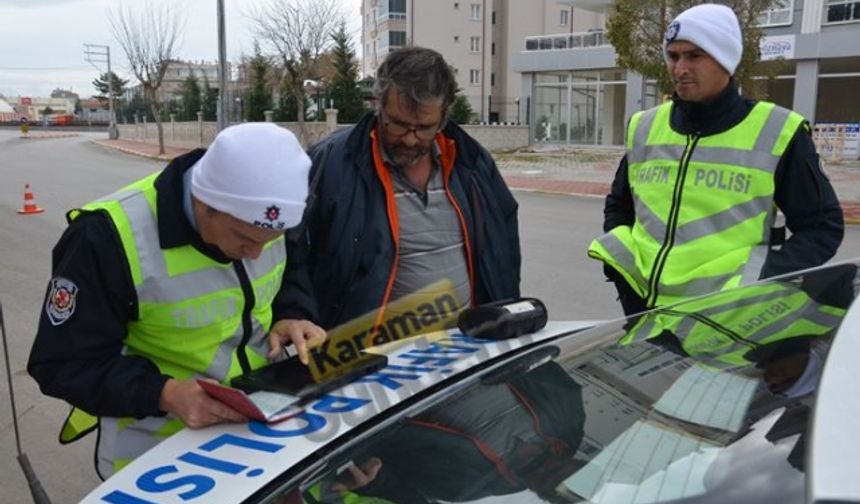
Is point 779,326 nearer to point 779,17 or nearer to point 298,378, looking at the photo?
point 298,378

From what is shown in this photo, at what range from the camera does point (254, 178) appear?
4.90 feet

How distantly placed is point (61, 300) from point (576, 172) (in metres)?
17.9

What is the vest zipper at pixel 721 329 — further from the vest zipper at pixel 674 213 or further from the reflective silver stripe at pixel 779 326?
the vest zipper at pixel 674 213

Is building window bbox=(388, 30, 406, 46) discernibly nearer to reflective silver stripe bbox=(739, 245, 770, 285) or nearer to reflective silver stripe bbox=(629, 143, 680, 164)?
reflective silver stripe bbox=(629, 143, 680, 164)

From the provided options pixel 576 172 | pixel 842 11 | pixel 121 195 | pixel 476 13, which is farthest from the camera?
pixel 476 13

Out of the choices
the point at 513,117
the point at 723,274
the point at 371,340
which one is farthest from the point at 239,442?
the point at 513,117

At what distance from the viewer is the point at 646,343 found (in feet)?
5.57

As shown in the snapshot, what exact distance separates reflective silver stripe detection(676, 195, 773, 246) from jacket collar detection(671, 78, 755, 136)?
25 cm

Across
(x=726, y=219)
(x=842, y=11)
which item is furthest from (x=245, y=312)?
(x=842, y=11)

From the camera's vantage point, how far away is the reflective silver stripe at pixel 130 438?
169cm

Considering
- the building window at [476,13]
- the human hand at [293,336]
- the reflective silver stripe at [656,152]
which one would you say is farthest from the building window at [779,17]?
the building window at [476,13]

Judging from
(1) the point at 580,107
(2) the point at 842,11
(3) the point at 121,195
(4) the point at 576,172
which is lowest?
(4) the point at 576,172

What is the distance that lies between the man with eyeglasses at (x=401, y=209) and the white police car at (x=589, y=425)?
A: 507 mm

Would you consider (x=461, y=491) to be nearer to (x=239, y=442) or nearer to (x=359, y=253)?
(x=239, y=442)
